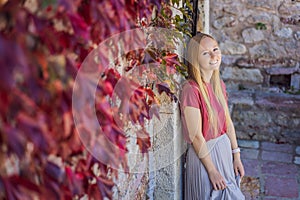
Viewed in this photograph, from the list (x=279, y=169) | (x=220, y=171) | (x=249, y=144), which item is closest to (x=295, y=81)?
(x=249, y=144)

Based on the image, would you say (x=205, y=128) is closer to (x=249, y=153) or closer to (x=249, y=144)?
(x=249, y=153)

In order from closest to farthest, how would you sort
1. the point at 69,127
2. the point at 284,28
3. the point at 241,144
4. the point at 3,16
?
the point at 3,16
the point at 69,127
the point at 241,144
the point at 284,28

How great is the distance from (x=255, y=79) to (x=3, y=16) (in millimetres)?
4115

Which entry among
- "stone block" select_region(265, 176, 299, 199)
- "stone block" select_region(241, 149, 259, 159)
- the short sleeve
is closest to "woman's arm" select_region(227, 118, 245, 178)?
the short sleeve

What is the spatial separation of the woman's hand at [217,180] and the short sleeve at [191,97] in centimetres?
36

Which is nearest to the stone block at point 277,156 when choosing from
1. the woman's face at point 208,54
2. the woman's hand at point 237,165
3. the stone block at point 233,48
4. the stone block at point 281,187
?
the stone block at point 281,187

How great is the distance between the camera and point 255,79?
4.41m

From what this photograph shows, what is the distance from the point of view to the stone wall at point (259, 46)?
14.1 ft

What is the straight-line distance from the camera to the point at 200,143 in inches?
78.0

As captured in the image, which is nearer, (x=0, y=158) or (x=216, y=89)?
(x=0, y=158)

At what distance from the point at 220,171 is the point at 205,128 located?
256 mm

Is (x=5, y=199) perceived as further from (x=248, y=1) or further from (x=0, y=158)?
(x=248, y=1)

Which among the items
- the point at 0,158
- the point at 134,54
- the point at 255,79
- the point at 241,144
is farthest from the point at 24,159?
A: the point at 255,79

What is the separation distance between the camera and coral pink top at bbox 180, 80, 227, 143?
6.44 ft
